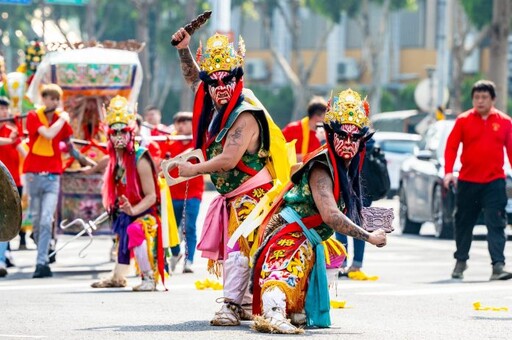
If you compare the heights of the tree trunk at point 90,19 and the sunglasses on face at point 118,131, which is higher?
the sunglasses on face at point 118,131

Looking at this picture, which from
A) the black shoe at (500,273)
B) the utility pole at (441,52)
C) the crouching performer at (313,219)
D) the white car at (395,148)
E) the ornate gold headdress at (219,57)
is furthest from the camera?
the utility pole at (441,52)

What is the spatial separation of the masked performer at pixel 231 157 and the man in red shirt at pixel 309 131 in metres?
5.38

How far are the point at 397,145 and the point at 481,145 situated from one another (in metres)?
23.7

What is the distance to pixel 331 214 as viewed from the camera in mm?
11031

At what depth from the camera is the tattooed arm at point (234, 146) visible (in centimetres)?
1150

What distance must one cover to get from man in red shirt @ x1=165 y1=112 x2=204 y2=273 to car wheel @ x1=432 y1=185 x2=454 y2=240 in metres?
5.12

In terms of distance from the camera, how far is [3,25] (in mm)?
73938

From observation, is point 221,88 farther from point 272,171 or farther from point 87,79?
point 87,79

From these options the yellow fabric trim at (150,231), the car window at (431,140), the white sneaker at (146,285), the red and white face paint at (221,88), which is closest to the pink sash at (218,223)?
the red and white face paint at (221,88)

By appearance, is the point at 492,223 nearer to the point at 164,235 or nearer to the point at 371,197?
the point at 371,197

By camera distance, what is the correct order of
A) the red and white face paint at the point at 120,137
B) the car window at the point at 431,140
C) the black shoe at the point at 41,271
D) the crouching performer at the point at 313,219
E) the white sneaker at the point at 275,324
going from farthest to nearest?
1. the car window at the point at 431,140
2. the black shoe at the point at 41,271
3. the red and white face paint at the point at 120,137
4. the crouching performer at the point at 313,219
5. the white sneaker at the point at 275,324

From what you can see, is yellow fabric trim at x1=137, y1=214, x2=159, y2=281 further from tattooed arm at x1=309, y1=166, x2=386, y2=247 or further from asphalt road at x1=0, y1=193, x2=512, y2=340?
tattooed arm at x1=309, y1=166, x2=386, y2=247

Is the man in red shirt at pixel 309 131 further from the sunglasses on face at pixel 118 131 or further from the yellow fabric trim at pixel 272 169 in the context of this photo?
the yellow fabric trim at pixel 272 169

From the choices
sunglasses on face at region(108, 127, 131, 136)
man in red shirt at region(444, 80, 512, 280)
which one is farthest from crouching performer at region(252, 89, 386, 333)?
man in red shirt at region(444, 80, 512, 280)
